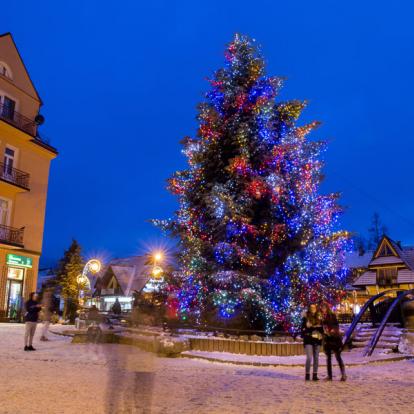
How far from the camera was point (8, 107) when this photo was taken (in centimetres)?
3023

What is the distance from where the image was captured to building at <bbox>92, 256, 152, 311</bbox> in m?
52.1

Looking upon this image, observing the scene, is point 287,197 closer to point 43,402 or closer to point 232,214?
point 232,214

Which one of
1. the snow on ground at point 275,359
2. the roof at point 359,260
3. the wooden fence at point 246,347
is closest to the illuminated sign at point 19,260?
the wooden fence at point 246,347

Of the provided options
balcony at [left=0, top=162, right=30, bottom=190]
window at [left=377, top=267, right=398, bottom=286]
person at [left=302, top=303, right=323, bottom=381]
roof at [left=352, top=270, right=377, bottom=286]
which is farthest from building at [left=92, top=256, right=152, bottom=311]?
person at [left=302, top=303, right=323, bottom=381]

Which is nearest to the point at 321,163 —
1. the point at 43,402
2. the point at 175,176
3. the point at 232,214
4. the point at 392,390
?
the point at 232,214

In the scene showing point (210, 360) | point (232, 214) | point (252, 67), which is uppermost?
point (252, 67)

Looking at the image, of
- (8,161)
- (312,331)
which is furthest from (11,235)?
(312,331)

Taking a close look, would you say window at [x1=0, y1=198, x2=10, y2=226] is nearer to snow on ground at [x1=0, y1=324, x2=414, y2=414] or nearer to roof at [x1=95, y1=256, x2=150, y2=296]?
snow on ground at [x1=0, y1=324, x2=414, y2=414]

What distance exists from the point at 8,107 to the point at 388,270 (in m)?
39.0

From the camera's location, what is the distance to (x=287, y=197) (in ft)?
53.6

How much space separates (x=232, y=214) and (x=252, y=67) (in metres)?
6.28

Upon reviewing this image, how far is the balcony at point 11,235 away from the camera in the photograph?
92.2 feet

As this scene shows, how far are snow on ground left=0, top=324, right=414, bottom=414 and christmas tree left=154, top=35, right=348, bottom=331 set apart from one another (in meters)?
3.37

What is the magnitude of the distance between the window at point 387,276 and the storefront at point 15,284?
35.4 metres
